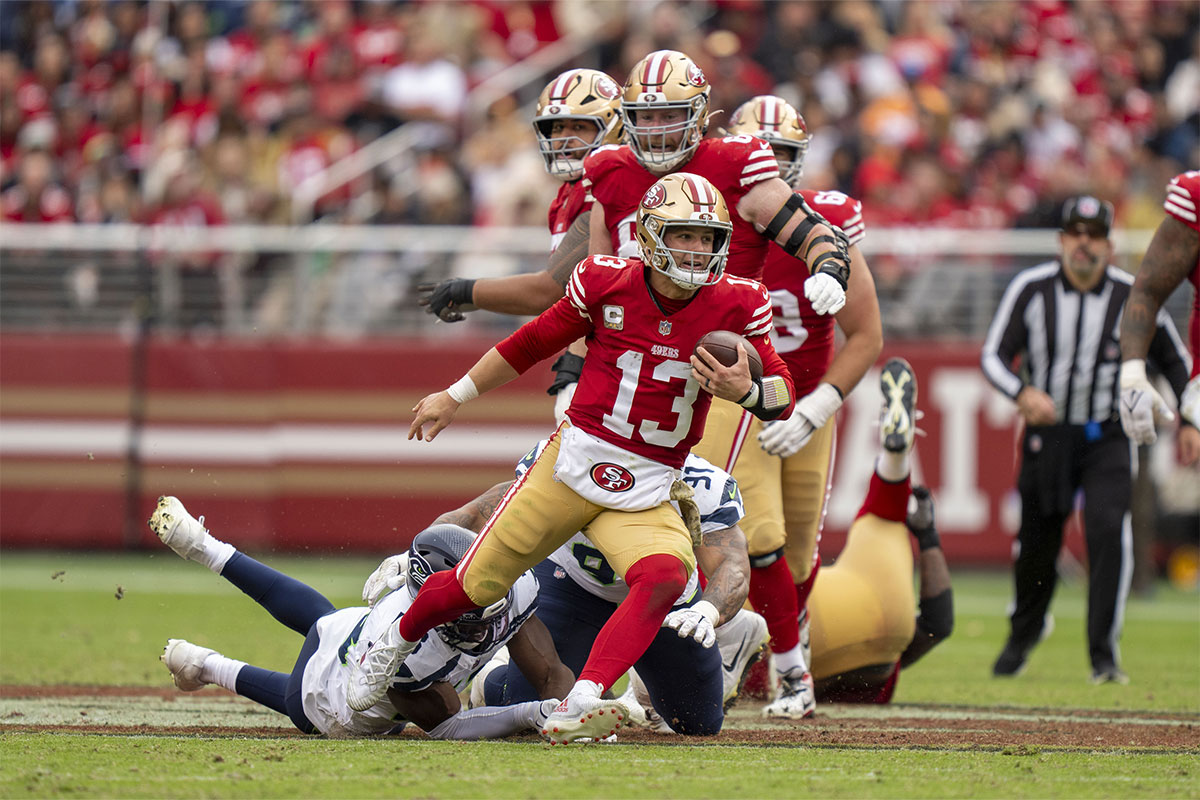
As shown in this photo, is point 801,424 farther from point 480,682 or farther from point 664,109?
point 480,682

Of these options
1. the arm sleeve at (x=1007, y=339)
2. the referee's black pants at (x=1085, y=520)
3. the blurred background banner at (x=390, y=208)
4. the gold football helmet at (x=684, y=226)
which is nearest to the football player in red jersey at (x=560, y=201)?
the gold football helmet at (x=684, y=226)

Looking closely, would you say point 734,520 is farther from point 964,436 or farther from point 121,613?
point 964,436

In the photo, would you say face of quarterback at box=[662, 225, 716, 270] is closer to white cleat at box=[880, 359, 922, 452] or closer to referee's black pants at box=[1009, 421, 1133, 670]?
white cleat at box=[880, 359, 922, 452]

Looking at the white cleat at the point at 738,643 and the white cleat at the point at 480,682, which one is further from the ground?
the white cleat at the point at 738,643

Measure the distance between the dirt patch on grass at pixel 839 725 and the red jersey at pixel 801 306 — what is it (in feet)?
4.47

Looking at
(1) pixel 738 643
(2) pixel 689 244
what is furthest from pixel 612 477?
(1) pixel 738 643

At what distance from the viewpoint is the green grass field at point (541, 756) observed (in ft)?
12.8

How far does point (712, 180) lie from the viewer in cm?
565

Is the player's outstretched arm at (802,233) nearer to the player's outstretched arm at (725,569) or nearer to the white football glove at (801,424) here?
the white football glove at (801,424)

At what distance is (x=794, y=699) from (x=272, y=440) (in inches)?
262

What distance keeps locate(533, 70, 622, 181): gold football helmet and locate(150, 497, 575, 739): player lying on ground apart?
6.20ft

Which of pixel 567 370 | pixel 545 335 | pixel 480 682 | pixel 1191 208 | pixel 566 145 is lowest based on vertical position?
pixel 480 682

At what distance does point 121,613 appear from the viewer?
891cm

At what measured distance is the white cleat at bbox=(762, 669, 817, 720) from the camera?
576 centimetres
